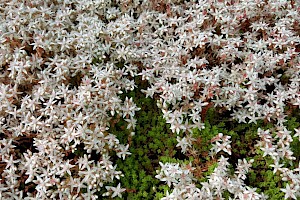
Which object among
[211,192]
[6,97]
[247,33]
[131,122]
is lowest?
[211,192]

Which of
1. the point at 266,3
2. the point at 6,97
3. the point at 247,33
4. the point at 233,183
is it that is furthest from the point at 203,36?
the point at 6,97

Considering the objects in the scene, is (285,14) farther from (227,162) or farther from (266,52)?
(227,162)

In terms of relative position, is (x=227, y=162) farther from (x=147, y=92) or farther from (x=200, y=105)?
(x=147, y=92)

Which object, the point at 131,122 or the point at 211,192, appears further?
the point at 131,122

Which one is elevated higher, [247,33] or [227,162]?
[247,33]

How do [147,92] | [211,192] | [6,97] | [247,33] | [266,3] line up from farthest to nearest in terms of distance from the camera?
[266,3], [247,33], [147,92], [6,97], [211,192]

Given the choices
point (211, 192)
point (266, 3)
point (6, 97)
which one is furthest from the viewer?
point (266, 3)
